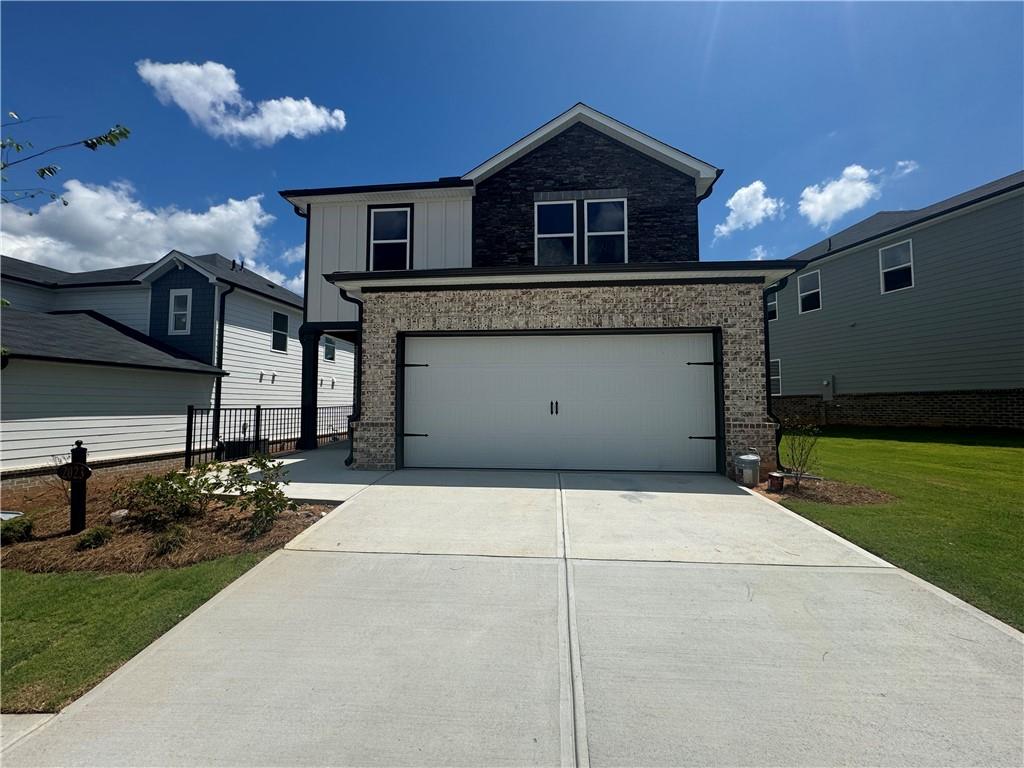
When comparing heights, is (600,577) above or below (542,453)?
below

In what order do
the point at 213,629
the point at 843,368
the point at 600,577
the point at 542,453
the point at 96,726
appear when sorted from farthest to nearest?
the point at 843,368 < the point at 542,453 < the point at 600,577 < the point at 213,629 < the point at 96,726

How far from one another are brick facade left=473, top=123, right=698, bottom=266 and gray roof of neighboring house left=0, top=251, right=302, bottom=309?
800cm

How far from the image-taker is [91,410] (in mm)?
9586

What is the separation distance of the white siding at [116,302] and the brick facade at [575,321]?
968cm

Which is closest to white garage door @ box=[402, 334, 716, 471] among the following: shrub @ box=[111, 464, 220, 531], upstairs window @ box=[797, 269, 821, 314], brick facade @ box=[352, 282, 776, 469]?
brick facade @ box=[352, 282, 776, 469]

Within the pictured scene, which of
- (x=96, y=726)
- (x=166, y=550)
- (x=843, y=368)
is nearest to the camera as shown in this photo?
(x=96, y=726)

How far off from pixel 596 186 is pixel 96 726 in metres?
11.9

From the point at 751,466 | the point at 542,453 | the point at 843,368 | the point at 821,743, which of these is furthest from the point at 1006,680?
the point at 843,368

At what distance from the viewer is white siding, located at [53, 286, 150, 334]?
43.7 ft

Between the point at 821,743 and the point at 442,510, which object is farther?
the point at 442,510

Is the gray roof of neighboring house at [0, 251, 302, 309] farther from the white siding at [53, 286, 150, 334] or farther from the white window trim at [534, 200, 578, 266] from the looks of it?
the white window trim at [534, 200, 578, 266]

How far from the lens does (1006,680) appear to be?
2549mm

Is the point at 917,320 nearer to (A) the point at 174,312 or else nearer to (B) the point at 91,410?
→ (B) the point at 91,410

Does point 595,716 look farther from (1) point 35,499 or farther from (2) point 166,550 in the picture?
(1) point 35,499
